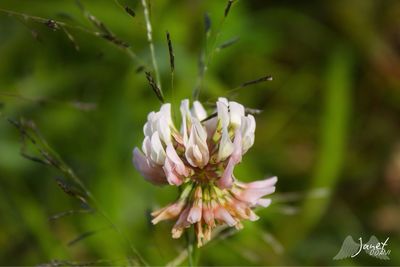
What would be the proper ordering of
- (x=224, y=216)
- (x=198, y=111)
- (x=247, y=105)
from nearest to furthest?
(x=224, y=216) < (x=198, y=111) < (x=247, y=105)

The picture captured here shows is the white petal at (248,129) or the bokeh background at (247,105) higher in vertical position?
the white petal at (248,129)

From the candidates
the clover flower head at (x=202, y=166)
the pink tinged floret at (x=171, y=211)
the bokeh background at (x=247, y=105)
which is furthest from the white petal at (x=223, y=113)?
the bokeh background at (x=247, y=105)

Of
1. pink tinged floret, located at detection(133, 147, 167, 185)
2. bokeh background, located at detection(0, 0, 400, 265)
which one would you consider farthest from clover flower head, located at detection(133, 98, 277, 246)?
bokeh background, located at detection(0, 0, 400, 265)

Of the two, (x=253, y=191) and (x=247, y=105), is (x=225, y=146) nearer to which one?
(x=253, y=191)

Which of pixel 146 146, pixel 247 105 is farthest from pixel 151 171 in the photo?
pixel 247 105

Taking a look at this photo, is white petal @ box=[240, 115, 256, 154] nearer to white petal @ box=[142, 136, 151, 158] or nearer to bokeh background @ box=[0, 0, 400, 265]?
white petal @ box=[142, 136, 151, 158]

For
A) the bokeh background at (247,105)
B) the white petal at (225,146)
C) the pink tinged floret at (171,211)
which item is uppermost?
the white petal at (225,146)

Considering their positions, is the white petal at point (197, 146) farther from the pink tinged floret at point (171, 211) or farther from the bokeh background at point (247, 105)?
the bokeh background at point (247, 105)
